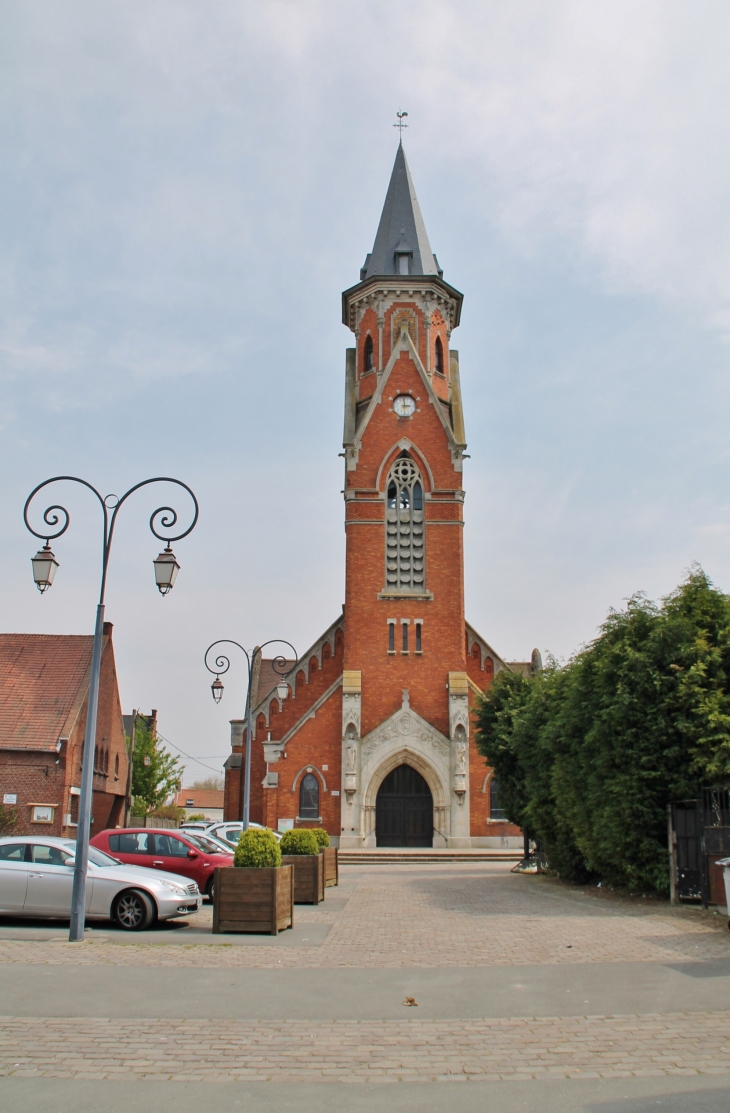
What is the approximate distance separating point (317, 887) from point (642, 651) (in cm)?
749

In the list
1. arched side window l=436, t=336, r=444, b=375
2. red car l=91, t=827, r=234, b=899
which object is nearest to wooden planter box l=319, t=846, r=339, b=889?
red car l=91, t=827, r=234, b=899

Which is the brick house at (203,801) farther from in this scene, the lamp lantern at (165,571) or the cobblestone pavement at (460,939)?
the lamp lantern at (165,571)

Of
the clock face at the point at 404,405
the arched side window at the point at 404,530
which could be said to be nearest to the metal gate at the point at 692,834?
the arched side window at the point at 404,530

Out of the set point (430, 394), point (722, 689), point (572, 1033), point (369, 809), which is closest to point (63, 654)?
point (369, 809)

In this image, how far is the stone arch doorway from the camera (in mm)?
37250

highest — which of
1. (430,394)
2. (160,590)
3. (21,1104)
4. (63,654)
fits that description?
(430,394)

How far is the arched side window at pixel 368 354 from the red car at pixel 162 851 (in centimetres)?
3041

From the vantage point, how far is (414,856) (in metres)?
33.7

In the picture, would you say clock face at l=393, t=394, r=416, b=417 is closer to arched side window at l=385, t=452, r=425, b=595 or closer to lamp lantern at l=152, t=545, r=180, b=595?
arched side window at l=385, t=452, r=425, b=595

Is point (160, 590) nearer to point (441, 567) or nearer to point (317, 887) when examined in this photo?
point (317, 887)

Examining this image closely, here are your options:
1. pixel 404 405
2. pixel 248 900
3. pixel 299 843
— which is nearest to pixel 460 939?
pixel 248 900

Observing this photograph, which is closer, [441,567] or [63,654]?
[63,654]

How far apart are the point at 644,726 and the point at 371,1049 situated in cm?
1119

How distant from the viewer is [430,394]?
4188cm
